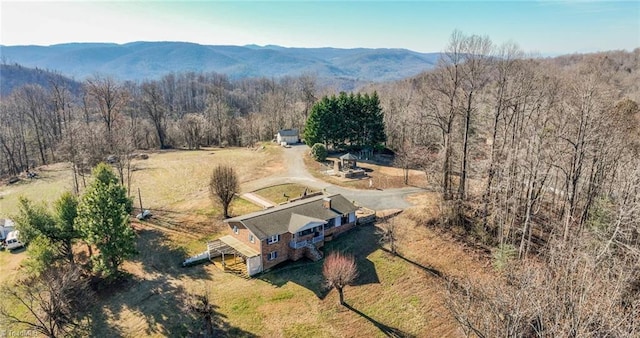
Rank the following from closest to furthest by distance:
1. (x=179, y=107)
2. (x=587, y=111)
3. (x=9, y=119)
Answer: (x=587, y=111) < (x=9, y=119) < (x=179, y=107)

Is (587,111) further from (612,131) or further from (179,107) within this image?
(179,107)

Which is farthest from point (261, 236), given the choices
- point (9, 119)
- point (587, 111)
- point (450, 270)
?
point (9, 119)

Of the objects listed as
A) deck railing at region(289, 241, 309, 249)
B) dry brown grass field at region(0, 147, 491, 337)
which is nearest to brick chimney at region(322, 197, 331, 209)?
dry brown grass field at region(0, 147, 491, 337)

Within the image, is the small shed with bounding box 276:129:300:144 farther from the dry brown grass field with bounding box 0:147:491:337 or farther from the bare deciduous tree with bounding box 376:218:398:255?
the bare deciduous tree with bounding box 376:218:398:255

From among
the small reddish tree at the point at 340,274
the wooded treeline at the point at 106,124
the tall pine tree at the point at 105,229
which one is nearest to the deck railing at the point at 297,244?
the small reddish tree at the point at 340,274

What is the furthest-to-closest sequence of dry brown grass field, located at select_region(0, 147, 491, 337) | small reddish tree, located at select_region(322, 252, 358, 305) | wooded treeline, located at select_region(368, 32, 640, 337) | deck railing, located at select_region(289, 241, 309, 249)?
deck railing, located at select_region(289, 241, 309, 249) < small reddish tree, located at select_region(322, 252, 358, 305) < dry brown grass field, located at select_region(0, 147, 491, 337) < wooded treeline, located at select_region(368, 32, 640, 337)
